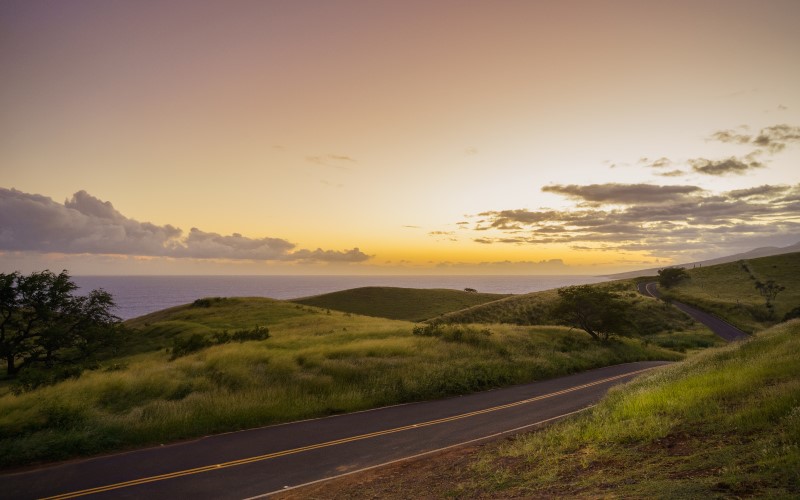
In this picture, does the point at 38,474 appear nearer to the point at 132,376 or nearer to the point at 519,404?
the point at 132,376

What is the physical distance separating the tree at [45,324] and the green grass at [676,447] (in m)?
41.0

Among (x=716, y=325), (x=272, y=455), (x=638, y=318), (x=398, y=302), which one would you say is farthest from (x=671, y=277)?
(x=272, y=455)

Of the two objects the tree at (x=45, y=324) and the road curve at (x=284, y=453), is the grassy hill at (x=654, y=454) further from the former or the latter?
the tree at (x=45, y=324)

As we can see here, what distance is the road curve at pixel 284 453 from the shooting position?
12.2m

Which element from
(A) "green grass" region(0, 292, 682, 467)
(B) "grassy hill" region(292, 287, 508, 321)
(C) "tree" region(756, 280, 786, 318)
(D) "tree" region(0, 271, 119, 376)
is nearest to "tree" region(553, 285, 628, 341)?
(A) "green grass" region(0, 292, 682, 467)

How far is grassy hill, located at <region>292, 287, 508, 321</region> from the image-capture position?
334ft

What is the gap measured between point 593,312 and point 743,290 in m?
70.7

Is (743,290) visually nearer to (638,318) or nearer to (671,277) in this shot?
(671,277)

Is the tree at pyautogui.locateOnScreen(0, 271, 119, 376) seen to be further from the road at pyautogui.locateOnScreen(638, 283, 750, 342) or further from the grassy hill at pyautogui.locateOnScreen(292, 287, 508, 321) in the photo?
the road at pyautogui.locateOnScreen(638, 283, 750, 342)

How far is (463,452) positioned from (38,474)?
1374cm

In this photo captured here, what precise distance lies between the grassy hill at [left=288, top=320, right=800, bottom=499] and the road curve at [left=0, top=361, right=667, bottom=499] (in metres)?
1.78

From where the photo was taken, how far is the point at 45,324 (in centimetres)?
3888

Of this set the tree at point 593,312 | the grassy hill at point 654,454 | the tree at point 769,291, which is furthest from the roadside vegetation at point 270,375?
the tree at point 769,291


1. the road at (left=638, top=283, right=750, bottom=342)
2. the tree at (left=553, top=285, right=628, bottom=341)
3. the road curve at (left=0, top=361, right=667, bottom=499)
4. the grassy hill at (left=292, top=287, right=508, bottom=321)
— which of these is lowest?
the grassy hill at (left=292, top=287, right=508, bottom=321)
